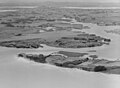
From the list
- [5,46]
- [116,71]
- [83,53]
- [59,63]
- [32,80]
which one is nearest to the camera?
[32,80]

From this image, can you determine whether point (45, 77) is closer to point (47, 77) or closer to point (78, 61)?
point (47, 77)

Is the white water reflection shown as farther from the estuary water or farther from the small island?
the small island

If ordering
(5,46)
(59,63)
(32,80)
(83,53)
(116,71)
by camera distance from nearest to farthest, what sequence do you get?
(32,80)
(116,71)
(59,63)
(83,53)
(5,46)

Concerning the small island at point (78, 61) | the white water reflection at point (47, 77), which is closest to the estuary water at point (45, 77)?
the white water reflection at point (47, 77)

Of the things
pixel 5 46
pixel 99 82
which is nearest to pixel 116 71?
pixel 99 82

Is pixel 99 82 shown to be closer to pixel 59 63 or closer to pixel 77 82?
pixel 77 82

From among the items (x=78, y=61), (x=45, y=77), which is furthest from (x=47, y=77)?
(x=78, y=61)

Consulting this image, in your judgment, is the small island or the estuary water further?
the small island

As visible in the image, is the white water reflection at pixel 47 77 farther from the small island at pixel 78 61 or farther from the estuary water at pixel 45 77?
the small island at pixel 78 61

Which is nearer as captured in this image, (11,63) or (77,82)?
(77,82)

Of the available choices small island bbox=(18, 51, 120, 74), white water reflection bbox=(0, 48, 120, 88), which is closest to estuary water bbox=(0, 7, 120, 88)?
white water reflection bbox=(0, 48, 120, 88)

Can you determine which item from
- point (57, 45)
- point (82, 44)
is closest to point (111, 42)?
point (82, 44)
